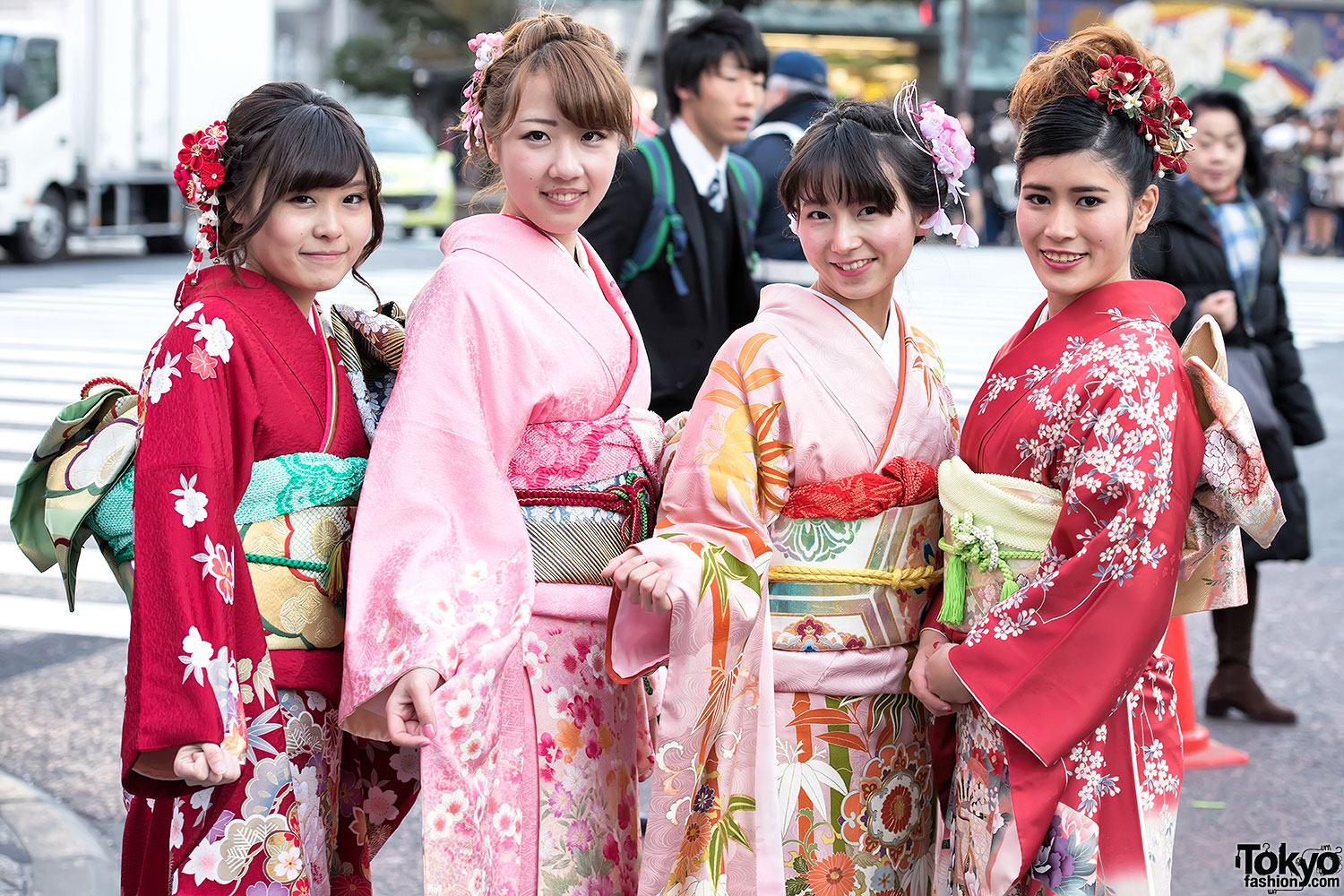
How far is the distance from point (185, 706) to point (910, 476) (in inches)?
46.9

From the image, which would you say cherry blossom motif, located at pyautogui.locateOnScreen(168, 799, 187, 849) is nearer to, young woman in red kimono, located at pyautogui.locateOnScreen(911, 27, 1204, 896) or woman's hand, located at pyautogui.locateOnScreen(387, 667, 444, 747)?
woman's hand, located at pyautogui.locateOnScreen(387, 667, 444, 747)

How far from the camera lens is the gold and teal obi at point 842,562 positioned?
7.27 feet

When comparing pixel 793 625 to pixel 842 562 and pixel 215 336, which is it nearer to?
pixel 842 562

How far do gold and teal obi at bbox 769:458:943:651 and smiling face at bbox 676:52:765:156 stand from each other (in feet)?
6.58

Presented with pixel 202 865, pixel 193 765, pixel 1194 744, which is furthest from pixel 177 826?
pixel 1194 744

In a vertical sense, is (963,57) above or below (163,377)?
above

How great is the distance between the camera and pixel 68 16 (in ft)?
42.7

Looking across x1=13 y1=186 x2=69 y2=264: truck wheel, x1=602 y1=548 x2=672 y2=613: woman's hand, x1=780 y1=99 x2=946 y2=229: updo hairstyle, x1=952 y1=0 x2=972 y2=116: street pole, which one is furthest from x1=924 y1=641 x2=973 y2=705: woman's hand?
x1=952 y1=0 x2=972 y2=116: street pole

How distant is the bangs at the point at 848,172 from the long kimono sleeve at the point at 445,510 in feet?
1.86

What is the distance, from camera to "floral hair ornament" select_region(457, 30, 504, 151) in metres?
2.33

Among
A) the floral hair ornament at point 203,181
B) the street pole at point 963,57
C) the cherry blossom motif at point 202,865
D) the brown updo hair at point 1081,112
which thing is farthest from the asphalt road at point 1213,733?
the street pole at point 963,57

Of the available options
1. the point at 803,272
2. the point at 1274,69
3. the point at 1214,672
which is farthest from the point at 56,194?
the point at 1274,69

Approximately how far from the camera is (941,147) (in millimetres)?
2307

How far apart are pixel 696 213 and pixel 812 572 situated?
1831 mm
